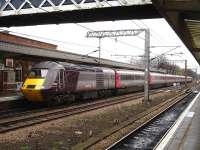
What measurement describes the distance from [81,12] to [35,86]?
650 centimetres

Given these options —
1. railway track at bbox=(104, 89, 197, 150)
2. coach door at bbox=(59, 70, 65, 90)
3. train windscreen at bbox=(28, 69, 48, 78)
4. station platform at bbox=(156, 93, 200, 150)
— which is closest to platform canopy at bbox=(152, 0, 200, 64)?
station platform at bbox=(156, 93, 200, 150)

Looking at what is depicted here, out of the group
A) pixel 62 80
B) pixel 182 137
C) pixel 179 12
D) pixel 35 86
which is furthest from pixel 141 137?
pixel 62 80

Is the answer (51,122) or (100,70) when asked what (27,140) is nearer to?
(51,122)

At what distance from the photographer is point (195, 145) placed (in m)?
13.6

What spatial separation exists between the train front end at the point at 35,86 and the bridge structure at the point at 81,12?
3.22 metres

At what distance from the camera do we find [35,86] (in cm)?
2620

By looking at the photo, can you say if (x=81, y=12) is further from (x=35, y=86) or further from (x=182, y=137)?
(x=182, y=137)

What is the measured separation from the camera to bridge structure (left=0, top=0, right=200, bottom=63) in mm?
19297

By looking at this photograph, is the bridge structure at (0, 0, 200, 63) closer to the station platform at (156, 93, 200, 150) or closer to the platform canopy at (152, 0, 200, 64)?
the platform canopy at (152, 0, 200, 64)

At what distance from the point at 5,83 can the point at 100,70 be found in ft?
33.1

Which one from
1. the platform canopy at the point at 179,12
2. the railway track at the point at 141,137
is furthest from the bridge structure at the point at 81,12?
the railway track at the point at 141,137

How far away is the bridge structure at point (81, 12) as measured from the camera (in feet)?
63.3

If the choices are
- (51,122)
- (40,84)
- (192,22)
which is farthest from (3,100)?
(192,22)

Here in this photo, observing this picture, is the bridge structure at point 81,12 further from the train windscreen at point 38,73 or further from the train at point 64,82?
the train at point 64,82
